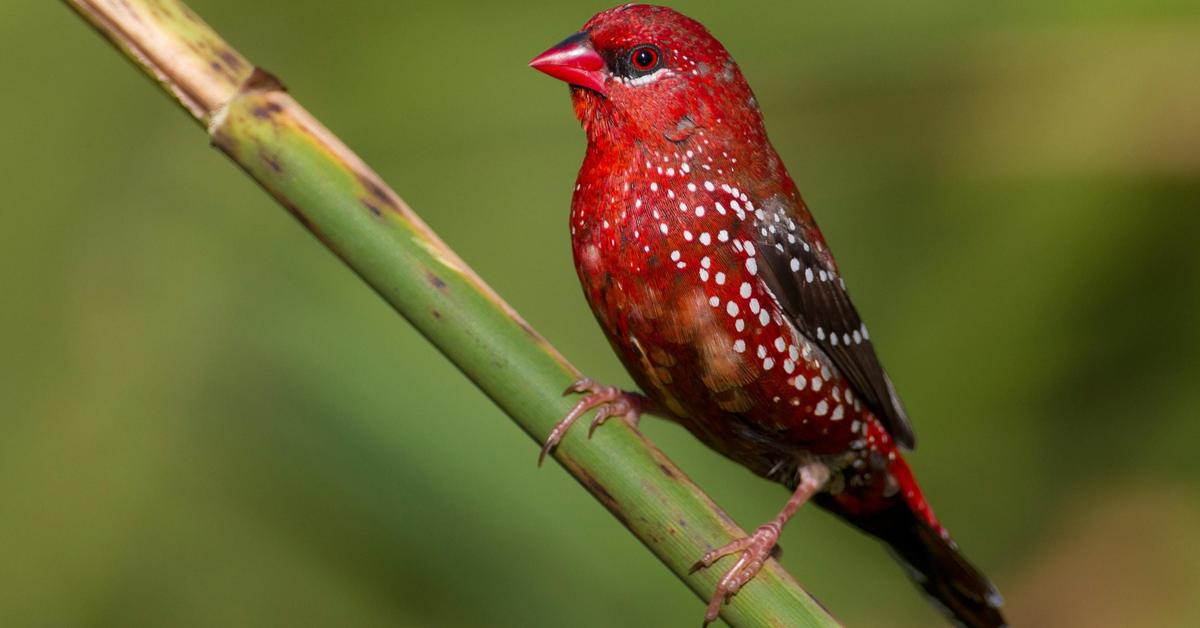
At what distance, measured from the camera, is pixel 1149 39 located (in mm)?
2850

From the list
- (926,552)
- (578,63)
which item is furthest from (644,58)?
(926,552)

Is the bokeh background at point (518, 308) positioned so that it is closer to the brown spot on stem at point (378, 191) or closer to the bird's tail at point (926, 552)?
the bird's tail at point (926, 552)

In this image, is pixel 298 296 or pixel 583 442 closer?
pixel 583 442

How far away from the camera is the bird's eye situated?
2688 mm

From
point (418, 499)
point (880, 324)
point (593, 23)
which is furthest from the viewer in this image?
point (880, 324)

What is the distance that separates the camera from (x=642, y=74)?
2686mm

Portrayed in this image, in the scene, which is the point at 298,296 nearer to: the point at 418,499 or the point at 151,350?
the point at 151,350

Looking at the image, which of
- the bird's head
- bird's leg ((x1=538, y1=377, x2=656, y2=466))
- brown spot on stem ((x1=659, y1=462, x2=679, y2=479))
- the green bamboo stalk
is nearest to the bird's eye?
the bird's head

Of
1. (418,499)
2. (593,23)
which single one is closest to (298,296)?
(418,499)

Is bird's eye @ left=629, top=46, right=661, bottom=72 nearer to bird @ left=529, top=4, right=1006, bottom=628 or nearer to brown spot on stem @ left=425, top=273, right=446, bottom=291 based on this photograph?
bird @ left=529, top=4, right=1006, bottom=628

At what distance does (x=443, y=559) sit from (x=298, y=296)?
0.75 meters

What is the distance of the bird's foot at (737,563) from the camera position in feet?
7.11

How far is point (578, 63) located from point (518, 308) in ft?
2.56

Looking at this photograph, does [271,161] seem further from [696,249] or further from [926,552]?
[926,552]
